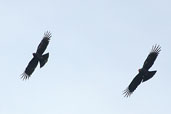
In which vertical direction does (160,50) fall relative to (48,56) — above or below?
above

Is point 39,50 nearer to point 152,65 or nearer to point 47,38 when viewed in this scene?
point 47,38

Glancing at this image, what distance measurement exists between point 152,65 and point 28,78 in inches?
555

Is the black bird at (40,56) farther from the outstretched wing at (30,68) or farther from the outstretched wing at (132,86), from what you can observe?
the outstretched wing at (132,86)

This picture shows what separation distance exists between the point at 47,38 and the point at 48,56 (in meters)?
2.36

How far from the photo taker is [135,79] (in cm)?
7519

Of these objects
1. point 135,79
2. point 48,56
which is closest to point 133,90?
point 135,79

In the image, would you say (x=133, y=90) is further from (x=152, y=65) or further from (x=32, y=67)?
(x=32, y=67)

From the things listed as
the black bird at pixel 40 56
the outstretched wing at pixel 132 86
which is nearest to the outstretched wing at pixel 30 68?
the black bird at pixel 40 56

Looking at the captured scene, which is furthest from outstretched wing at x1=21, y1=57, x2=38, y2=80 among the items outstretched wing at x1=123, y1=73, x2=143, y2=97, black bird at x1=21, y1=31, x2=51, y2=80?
outstretched wing at x1=123, y1=73, x2=143, y2=97

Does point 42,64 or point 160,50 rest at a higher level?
point 160,50

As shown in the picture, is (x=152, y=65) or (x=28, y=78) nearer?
(x=152, y=65)

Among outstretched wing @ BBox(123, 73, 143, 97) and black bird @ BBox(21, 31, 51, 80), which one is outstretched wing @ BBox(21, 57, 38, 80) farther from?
outstretched wing @ BBox(123, 73, 143, 97)

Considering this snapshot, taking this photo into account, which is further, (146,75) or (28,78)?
(28,78)

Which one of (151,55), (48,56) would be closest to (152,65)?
(151,55)
